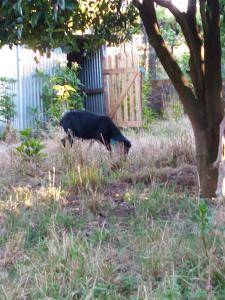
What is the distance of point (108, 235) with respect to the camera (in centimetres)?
561

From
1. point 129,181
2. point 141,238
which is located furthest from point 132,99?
point 141,238

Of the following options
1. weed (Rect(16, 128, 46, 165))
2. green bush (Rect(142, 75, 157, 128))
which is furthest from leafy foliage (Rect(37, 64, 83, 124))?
weed (Rect(16, 128, 46, 165))

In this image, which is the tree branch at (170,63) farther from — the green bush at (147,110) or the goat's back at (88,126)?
the green bush at (147,110)

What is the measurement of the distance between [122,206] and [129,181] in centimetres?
153

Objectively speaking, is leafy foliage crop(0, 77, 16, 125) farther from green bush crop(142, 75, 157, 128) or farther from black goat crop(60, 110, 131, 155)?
green bush crop(142, 75, 157, 128)

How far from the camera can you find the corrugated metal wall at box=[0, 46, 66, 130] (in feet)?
50.5

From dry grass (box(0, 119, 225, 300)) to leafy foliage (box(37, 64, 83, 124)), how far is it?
5.99 metres

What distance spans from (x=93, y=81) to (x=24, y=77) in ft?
9.84

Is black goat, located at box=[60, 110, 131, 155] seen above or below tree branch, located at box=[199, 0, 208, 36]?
below

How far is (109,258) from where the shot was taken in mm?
4902

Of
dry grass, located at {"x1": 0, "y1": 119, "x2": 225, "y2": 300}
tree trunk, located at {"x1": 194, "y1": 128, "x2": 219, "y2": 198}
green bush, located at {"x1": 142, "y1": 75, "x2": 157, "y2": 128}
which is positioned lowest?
dry grass, located at {"x1": 0, "y1": 119, "x2": 225, "y2": 300}

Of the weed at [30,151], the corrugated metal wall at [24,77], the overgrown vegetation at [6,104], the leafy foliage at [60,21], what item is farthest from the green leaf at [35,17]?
the corrugated metal wall at [24,77]

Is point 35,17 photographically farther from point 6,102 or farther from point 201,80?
point 6,102

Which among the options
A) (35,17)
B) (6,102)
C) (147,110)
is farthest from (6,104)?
(35,17)
